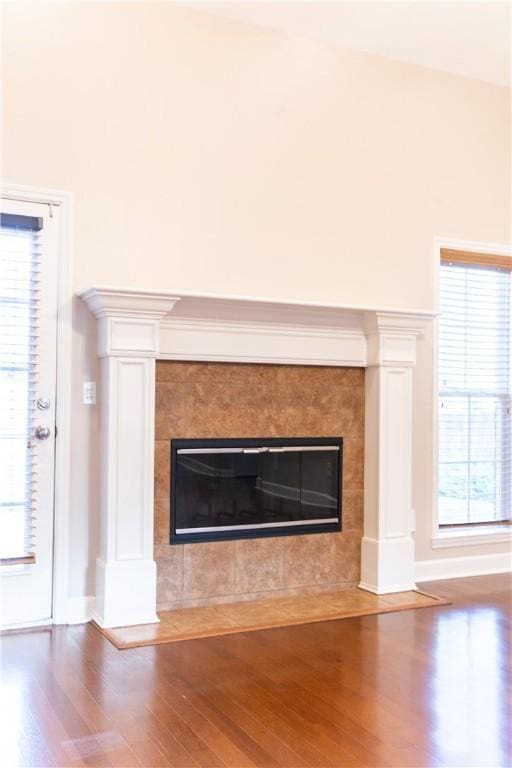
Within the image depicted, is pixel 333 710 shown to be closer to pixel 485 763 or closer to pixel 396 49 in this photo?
pixel 485 763

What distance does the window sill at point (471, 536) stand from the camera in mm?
4789

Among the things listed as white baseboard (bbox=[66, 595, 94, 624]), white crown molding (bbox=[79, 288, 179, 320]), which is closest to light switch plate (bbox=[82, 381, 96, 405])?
white crown molding (bbox=[79, 288, 179, 320])

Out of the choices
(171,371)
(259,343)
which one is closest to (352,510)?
(259,343)

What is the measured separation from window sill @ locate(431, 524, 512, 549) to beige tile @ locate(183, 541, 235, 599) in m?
1.41

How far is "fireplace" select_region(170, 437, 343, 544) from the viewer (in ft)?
13.1

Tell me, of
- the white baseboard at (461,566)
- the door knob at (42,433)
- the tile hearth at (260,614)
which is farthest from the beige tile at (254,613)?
the door knob at (42,433)

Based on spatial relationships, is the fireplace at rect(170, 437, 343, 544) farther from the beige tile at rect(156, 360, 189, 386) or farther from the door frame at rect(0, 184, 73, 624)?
the door frame at rect(0, 184, 73, 624)

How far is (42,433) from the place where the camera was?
3730mm

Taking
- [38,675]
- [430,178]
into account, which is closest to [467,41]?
[430,178]

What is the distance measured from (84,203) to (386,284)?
188 centimetres

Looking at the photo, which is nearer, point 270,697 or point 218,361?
point 270,697

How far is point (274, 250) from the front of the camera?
170 inches

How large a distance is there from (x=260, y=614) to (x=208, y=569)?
37 cm

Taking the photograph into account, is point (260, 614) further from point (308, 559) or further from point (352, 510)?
point (352, 510)
